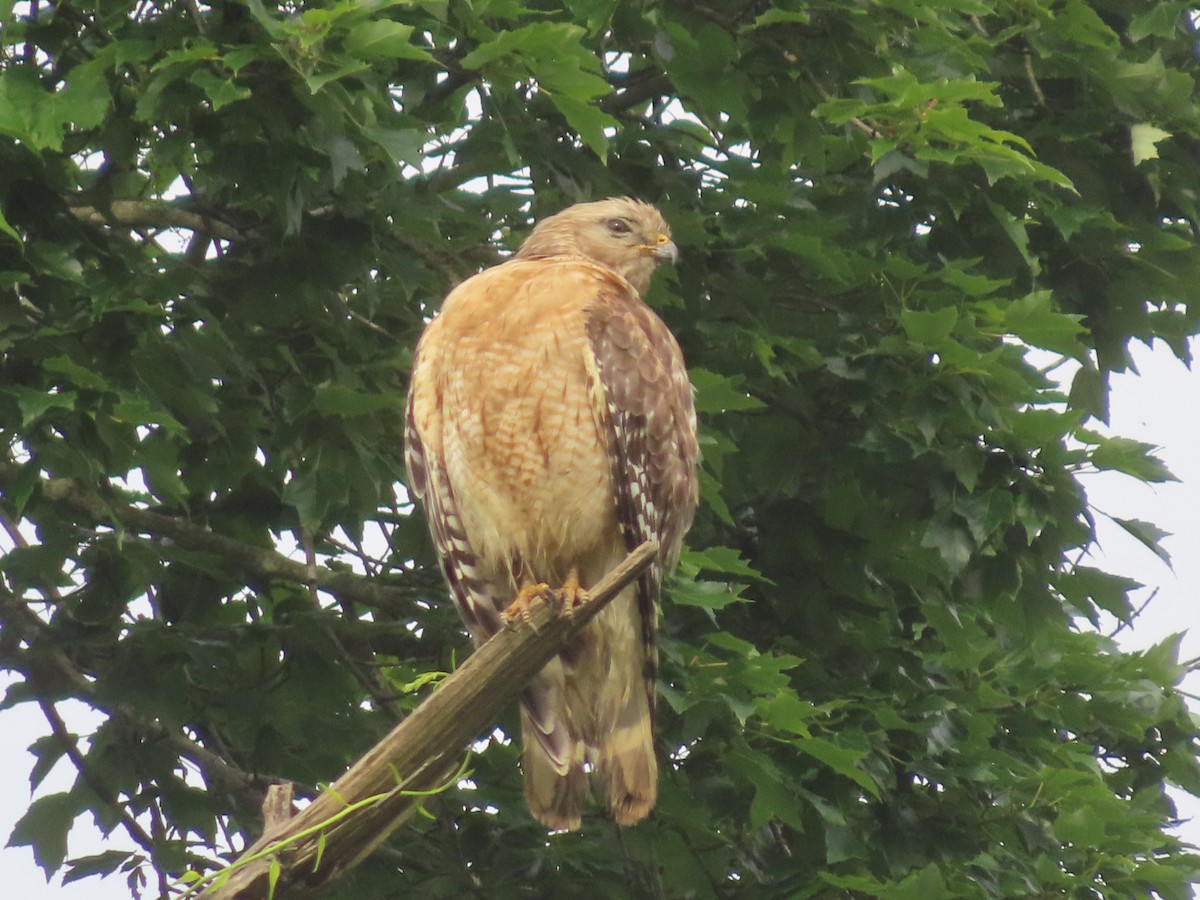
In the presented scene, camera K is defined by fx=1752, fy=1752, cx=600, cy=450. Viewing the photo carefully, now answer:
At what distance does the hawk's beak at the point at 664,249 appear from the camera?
188 inches

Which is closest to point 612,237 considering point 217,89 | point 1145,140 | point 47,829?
point 217,89

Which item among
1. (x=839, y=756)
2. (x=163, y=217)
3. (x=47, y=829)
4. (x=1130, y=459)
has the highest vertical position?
(x=163, y=217)

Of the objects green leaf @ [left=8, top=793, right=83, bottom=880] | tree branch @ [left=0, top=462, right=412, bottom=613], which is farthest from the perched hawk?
green leaf @ [left=8, top=793, right=83, bottom=880]

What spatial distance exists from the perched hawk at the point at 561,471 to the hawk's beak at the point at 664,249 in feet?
2.17

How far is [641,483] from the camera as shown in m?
4.00

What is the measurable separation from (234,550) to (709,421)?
1.37m

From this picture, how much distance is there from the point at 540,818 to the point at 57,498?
1.70 m

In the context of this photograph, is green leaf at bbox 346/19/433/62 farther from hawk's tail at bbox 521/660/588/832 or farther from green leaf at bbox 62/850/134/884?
green leaf at bbox 62/850/134/884

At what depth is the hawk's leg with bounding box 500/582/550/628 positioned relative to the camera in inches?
125

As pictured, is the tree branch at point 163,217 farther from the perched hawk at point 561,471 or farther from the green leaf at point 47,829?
the green leaf at point 47,829

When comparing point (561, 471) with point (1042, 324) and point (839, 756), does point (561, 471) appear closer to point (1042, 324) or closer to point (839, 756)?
point (839, 756)

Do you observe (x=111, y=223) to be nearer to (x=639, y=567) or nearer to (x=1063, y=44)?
(x=639, y=567)

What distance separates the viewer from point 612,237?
4.67m

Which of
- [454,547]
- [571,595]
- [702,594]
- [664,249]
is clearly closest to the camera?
[571,595]
